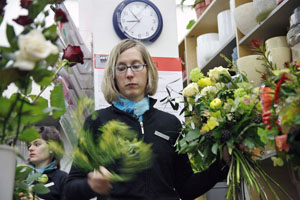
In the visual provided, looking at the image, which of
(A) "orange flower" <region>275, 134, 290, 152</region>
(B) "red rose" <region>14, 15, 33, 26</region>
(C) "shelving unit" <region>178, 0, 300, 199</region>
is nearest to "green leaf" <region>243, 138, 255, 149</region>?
(C) "shelving unit" <region>178, 0, 300, 199</region>

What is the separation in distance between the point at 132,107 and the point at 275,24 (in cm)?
103

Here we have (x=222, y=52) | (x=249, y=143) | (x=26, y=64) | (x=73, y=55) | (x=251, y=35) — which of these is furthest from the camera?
(x=222, y=52)

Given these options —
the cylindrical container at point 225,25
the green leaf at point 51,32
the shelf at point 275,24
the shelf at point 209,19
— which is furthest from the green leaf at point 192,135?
the shelf at point 209,19

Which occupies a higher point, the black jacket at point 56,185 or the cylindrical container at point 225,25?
the cylindrical container at point 225,25

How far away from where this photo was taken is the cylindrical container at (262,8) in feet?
6.77

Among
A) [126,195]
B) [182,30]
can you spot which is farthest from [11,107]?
[182,30]

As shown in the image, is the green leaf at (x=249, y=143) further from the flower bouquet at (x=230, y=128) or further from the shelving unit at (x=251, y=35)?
the shelving unit at (x=251, y=35)

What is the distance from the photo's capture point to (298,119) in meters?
0.75

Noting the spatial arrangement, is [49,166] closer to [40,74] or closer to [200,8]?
[200,8]

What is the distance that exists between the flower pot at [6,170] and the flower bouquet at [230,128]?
745 mm

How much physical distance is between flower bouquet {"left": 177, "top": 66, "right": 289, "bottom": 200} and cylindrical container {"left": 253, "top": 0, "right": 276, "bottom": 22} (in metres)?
0.81

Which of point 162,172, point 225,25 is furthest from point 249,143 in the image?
point 225,25

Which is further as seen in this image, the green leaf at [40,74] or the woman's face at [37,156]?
the woman's face at [37,156]

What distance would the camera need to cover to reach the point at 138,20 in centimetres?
271
